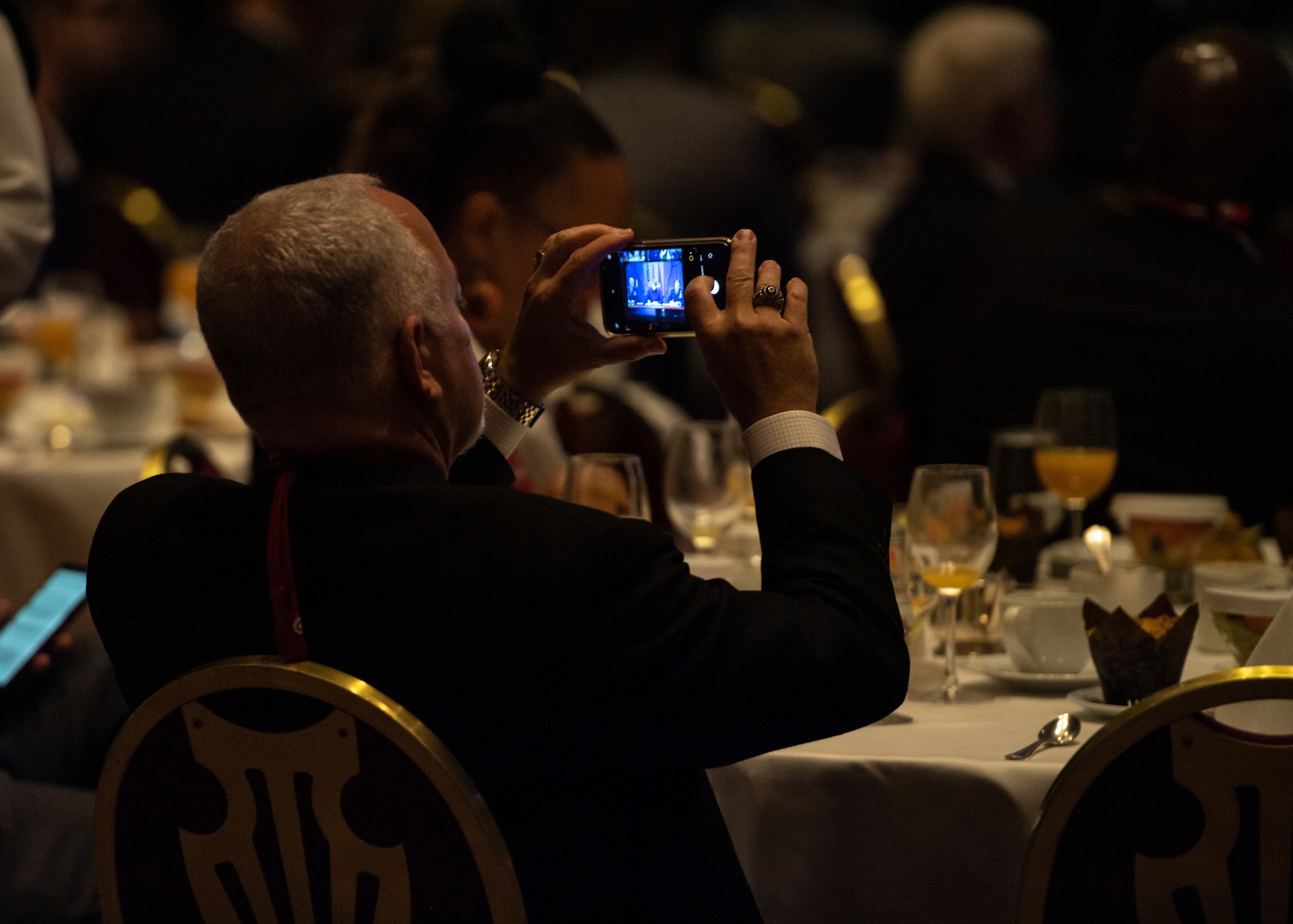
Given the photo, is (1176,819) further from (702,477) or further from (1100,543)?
(702,477)

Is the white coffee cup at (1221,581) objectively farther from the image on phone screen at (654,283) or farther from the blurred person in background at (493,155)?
the blurred person in background at (493,155)

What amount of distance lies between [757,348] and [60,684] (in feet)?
3.86

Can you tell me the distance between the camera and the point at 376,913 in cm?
117

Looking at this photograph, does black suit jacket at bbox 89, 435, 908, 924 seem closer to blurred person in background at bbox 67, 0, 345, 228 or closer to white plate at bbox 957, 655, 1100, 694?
white plate at bbox 957, 655, 1100, 694

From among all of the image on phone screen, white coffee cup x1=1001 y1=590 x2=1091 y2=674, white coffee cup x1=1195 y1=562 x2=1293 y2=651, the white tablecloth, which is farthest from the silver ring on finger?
white coffee cup x1=1195 y1=562 x2=1293 y2=651

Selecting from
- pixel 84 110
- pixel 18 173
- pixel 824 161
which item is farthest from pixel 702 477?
pixel 824 161

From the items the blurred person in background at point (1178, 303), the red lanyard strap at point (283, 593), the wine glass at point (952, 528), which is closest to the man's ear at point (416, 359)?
the red lanyard strap at point (283, 593)

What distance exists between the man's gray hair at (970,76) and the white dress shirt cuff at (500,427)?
10.1 feet

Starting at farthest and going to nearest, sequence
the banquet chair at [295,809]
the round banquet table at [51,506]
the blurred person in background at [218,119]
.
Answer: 1. the blurred person in background at [218,119]
2. the round banquet table at [51,506]
3. the banquet chair at [295,809]

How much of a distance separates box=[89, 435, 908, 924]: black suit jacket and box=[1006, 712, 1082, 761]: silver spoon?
21cm

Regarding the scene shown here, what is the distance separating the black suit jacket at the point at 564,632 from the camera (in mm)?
1130

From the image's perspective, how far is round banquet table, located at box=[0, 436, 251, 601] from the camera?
2865 mm

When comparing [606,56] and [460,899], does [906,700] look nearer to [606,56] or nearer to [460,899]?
[460,899]

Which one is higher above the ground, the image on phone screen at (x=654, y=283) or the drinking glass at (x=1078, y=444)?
the image on phone screen at (x=654, y=283)
